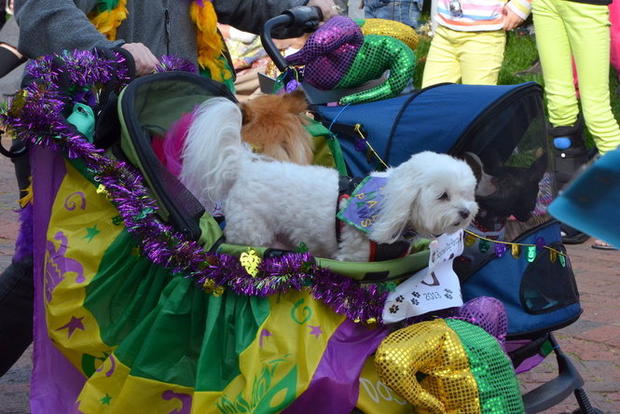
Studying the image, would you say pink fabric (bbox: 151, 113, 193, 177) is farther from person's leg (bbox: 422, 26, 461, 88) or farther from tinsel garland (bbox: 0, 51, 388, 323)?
person's leg (bbox: 422, 26, 461, 88)

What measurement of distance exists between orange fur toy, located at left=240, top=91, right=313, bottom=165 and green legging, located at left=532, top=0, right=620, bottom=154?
320cm

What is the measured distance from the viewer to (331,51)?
9.73ft


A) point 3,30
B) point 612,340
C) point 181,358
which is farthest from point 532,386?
point 3,30

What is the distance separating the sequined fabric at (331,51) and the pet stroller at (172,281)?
284 millimetres

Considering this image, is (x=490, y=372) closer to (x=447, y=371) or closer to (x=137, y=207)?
(x=447, y=371)

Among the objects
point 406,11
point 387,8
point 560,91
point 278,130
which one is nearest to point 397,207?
point 278,130

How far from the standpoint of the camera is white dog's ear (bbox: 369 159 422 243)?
2256 millimetres

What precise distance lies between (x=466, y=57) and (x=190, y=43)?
10.2 feet

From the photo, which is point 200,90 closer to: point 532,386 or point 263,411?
point 263,411

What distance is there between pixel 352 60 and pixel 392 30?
811 mm

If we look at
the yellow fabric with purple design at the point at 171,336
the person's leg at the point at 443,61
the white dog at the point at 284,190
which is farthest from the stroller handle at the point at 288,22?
the person's leg at the point at 443,61

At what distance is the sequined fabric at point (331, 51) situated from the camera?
9.67 ft

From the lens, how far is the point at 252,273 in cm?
228

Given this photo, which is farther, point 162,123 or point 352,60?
point 352,60
